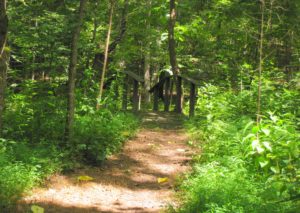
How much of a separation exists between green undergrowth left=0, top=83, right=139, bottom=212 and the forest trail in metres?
0.29

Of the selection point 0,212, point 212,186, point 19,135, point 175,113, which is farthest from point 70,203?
point 175,113

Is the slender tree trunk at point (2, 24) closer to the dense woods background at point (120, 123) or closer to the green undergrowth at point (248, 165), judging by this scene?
the dense woods background at point (120, 123)

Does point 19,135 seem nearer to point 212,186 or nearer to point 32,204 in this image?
point 32,204

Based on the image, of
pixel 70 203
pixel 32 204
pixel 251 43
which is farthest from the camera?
pixel 251 43

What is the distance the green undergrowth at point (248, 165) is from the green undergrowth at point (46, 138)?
7.90 feet

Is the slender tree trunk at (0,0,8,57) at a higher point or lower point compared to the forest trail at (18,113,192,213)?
higher

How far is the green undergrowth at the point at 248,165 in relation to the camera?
3.48 metres

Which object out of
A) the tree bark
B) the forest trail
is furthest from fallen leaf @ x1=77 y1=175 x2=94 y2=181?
the tree bark

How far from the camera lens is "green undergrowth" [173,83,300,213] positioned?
3477 mm

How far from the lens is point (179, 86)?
16.6 m

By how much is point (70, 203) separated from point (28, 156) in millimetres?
1464

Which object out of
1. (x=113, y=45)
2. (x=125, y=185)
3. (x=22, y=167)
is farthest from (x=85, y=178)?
(x=113, y=45)

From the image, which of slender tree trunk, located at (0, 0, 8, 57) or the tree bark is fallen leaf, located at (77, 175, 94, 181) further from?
the tree bark

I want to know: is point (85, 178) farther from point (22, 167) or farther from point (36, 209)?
point (36, 209)
